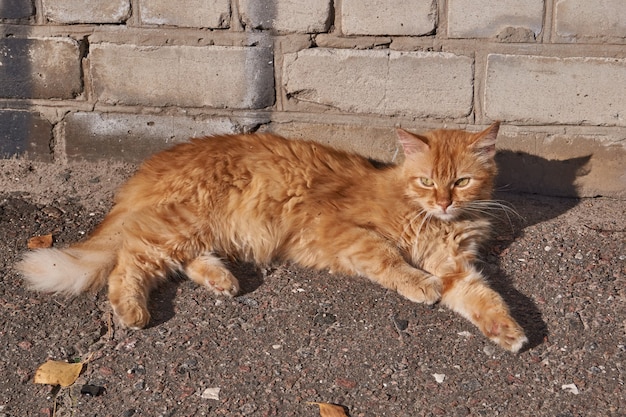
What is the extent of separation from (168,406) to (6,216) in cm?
222

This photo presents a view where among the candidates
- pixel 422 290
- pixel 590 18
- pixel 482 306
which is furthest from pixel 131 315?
pixel 590 18

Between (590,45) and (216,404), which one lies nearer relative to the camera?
(216,404)

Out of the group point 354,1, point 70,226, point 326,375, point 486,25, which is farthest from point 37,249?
point 486,25

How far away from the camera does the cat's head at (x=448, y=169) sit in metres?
4.02

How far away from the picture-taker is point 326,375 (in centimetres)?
327

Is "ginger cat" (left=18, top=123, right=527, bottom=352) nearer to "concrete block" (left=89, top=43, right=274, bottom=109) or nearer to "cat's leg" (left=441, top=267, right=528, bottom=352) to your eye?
"cat's leg" (left=441, top=267, right=528, bottom=352)

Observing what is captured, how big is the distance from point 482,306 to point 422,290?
1.05 ft

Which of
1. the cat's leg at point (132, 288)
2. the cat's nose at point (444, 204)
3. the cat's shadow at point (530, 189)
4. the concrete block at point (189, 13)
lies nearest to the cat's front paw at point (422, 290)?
the cat's nose at point (444, 204)

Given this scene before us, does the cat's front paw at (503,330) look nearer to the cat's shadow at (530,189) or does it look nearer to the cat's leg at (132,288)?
the cat's shadow at (530,189)

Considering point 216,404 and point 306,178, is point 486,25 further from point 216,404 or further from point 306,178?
point 216,404

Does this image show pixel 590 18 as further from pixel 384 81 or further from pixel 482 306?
pixel 482 306

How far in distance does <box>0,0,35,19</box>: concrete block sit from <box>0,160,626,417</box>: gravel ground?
149 centimetres

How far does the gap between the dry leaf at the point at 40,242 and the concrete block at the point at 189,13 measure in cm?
155

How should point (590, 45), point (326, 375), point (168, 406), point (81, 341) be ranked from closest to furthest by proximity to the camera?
point (168, 406), point (326, 375), point (81, 341), point (590, 45)
